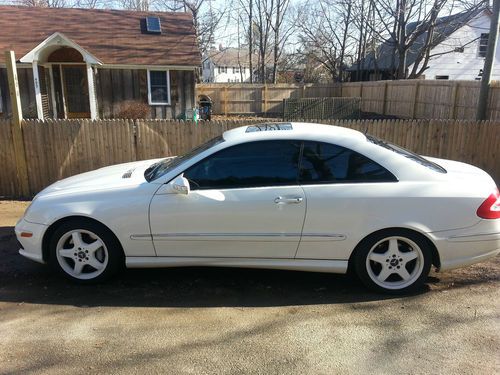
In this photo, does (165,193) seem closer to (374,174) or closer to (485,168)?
(374,174)

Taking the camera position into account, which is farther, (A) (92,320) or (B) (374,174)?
(B) (374,174)

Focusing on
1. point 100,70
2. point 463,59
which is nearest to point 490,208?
point 100,70

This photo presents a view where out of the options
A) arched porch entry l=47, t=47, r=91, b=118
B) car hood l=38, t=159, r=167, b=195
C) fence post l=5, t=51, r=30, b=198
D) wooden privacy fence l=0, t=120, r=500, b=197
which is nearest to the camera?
car hood l=38, t=159, r=167, b=195

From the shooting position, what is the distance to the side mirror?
159 inches

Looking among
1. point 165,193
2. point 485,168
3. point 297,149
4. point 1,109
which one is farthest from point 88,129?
point 1,109

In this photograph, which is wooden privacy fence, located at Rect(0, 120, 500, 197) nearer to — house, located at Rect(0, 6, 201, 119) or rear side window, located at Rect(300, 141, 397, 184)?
rear side window, located at Rect(300, 141, 397, 184)

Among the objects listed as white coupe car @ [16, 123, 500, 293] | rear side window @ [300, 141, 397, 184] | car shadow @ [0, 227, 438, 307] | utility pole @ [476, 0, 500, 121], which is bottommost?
car shadow @ [0, 227, 438, 307]

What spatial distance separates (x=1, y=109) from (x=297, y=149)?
17062mm

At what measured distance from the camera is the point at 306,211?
400 cm

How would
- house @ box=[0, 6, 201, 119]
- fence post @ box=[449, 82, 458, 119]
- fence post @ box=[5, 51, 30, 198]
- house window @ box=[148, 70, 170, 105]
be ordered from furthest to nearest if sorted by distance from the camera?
house window @ box=[148, 70, 170, 105] → fence post @ box=[449, 82, 458, 119] → house @ box=[0, 6, 201, 119] → fence post @ box=[5, 51, 30, 198]

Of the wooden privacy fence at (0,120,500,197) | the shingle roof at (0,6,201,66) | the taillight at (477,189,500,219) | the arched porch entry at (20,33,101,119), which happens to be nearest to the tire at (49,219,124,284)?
the taillight at (477,189,500,219)

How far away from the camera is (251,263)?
13.7 feet

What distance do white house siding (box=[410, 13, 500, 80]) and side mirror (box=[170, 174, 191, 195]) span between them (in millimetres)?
32411

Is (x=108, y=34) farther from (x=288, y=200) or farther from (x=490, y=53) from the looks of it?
(x=288, y=200)
